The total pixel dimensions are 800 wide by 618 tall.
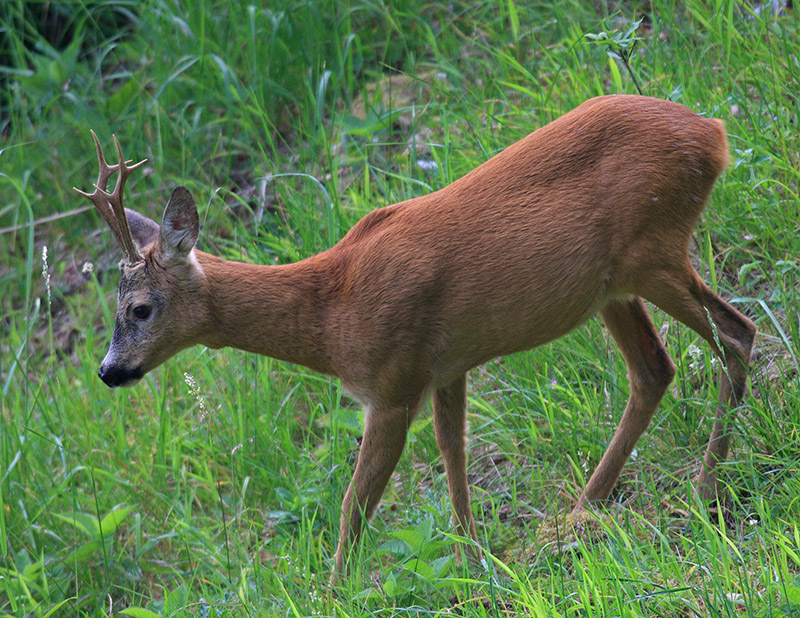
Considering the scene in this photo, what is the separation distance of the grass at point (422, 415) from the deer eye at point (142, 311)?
14.7 inches

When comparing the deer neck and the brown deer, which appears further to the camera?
the deer neck

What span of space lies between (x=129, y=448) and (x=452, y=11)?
380 cm

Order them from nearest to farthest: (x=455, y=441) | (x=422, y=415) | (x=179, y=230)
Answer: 1. (x=179, y=230)
2. (x=455, y=441)
3. (x=422, y=415)

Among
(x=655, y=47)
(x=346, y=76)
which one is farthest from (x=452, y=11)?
(x=655, y=47)

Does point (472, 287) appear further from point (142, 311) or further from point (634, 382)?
point (142, 311)

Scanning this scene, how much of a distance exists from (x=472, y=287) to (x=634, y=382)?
2.76ft

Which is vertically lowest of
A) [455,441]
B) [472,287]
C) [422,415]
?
[422,415]

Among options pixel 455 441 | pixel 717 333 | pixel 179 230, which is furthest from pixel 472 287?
pixel 179 230

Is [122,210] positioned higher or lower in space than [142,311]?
higher

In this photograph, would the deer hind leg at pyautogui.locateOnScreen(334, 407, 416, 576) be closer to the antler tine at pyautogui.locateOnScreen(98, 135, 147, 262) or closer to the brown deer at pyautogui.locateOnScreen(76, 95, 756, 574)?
the brown deer at pyautogui.locateOnScreen(76, 95, 756, 574)

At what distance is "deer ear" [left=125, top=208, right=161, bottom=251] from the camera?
4520mm

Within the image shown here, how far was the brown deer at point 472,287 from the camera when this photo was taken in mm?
3832

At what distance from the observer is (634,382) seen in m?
4.23

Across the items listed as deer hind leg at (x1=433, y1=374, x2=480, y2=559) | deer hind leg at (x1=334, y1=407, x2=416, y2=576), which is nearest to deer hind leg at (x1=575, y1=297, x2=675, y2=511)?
deer hind leg at (x1=433, y1=374, x2=480, y2=559)
